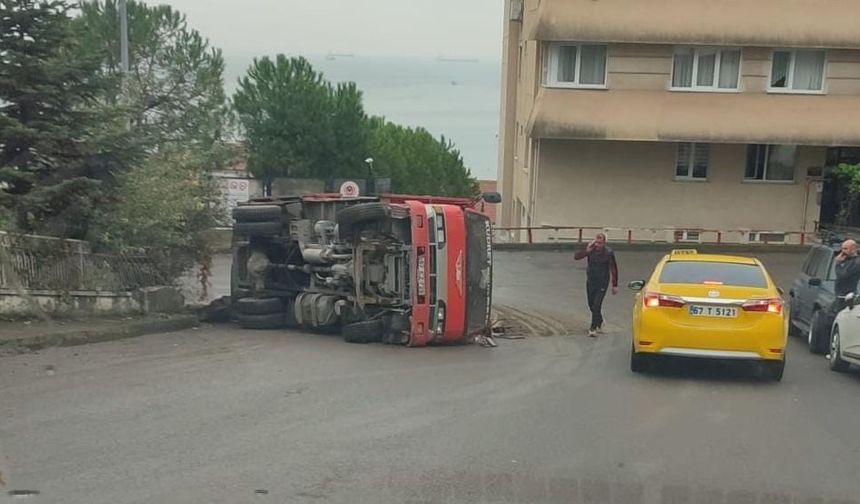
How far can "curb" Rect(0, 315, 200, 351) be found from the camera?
1113 cm

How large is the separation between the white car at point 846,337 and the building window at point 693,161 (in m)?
19.6

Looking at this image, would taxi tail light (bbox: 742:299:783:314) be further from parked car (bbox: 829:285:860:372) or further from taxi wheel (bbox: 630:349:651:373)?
parked car (bbox: 829:285:860:372)

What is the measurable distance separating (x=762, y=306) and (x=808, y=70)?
2258 cm

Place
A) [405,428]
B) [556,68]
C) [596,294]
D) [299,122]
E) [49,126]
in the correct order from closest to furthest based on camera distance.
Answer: [405,428]
[49,126]
[596,294]
[556,68]
[299,122]

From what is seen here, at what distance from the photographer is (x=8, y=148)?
13148 millimetres

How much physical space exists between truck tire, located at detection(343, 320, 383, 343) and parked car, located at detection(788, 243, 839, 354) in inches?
267

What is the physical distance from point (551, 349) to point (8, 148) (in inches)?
333

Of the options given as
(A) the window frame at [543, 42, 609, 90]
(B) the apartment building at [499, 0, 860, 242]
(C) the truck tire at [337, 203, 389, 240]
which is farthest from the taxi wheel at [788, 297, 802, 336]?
(A) the window frame at [543, 42, 609, 90]

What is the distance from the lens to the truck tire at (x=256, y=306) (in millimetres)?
14945

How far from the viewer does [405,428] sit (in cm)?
809

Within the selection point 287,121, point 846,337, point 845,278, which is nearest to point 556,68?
point 845,278

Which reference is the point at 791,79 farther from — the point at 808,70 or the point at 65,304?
the point at 65,304

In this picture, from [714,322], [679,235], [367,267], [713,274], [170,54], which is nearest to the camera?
[714,322]

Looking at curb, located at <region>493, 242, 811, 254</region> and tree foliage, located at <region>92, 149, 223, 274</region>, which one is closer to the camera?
tree foliage, located at <region>92, 149, 223, 274</region>
